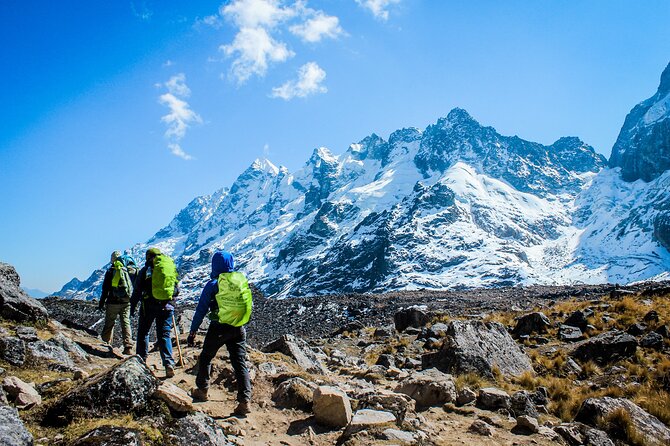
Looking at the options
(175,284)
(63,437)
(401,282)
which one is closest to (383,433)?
(63,437)

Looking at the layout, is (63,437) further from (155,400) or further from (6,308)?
(6,308)

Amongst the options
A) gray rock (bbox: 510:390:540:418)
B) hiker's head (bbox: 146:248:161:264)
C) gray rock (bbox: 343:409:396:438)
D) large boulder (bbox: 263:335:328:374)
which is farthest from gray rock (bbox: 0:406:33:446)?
large boulder (bbox: 263:335:328:374)

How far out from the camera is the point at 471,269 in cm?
18650

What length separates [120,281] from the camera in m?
11.1

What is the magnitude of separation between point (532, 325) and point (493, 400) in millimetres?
9579

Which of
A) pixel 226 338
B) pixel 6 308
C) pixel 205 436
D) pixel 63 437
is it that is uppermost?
pixel 6 308

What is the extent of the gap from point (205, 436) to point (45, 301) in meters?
30.4

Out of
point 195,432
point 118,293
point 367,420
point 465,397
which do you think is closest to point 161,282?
point 118,293

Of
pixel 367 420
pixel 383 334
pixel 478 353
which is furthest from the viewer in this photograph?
pixel 383 334

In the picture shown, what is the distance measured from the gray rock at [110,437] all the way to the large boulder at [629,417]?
23.6 feet

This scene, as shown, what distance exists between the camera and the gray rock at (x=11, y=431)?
11.9 feet

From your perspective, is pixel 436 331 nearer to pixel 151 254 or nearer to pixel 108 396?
pixel 151 254

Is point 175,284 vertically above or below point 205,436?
above

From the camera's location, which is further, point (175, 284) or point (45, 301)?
point (45, 301)
